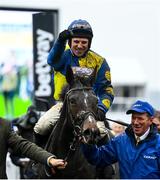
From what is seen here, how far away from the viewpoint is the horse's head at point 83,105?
6898 mm

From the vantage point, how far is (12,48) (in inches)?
923

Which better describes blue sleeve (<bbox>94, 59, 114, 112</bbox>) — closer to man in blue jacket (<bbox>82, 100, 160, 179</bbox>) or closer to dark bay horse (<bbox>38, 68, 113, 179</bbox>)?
dark bay horse (<bbox>38, 68, 113, 179</bbox>)

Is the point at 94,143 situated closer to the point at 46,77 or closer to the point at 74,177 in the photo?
the point at 74,177

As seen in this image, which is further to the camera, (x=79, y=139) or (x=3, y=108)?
(x=3, y=108)

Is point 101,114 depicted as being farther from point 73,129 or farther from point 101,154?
point 101,154

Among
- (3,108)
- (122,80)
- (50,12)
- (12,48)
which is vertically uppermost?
(50,12)

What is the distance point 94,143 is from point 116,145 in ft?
1.46

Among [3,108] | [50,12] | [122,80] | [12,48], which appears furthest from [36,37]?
[122,80]

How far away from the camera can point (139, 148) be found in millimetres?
7090

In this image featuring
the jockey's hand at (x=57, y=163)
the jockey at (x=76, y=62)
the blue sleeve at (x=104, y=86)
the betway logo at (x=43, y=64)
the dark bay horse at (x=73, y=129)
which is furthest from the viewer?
the betway logo at (x=43, y=64)

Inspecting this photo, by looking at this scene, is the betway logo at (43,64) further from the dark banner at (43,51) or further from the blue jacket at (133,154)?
the blue jacket at (133,154)

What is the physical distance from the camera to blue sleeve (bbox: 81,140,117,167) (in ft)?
23.8

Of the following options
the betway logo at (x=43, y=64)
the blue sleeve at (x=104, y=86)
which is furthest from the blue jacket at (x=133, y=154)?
the betway logo at (x=43, y=64)

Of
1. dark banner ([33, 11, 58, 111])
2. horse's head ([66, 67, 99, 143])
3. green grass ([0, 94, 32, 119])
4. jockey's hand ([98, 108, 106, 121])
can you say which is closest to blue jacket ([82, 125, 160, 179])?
horse's head ([66, 67, 99, 143])
